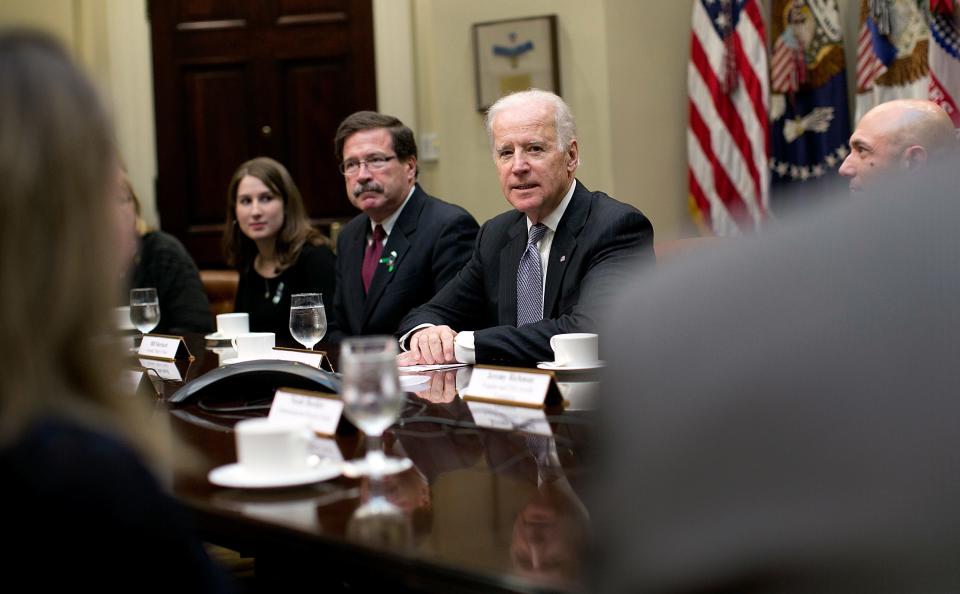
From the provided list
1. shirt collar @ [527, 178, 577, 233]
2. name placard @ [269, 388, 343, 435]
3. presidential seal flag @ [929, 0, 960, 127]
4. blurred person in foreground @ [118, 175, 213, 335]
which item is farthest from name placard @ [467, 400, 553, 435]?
presidential seal flag @ [929, 0, 960, 127]

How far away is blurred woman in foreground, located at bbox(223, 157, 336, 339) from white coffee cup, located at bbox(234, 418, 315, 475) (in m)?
2.77

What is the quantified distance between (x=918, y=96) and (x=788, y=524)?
4479 mm

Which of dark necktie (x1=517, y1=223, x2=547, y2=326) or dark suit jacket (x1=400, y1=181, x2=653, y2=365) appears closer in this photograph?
dark suit jacket (x1=400, y1=181, x2=653, y2=365)

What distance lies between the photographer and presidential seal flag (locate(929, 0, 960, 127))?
4.36m

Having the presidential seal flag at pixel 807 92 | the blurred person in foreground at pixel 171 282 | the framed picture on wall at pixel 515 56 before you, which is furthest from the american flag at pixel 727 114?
the blurred person in foreground at pixel 171 282

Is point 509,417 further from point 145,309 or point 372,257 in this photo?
point 372,257

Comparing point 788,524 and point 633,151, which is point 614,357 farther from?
point 633,151

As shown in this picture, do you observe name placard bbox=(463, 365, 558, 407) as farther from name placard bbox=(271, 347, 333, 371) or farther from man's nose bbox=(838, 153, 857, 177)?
man's nose bbox=(838, 153, 857, 177)

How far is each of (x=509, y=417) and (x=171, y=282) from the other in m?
2.83

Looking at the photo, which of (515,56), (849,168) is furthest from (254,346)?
(515,56)

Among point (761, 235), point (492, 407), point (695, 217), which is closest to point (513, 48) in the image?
point (695, 217)

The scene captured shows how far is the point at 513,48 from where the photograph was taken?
210 inches

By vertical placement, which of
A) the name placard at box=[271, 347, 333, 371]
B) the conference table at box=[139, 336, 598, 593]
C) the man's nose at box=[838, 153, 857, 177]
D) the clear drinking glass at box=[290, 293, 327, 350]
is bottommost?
the conference table at box=[139, 336, 598, 593]

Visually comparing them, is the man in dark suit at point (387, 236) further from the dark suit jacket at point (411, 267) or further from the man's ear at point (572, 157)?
the man's ear at point (572, 157)
